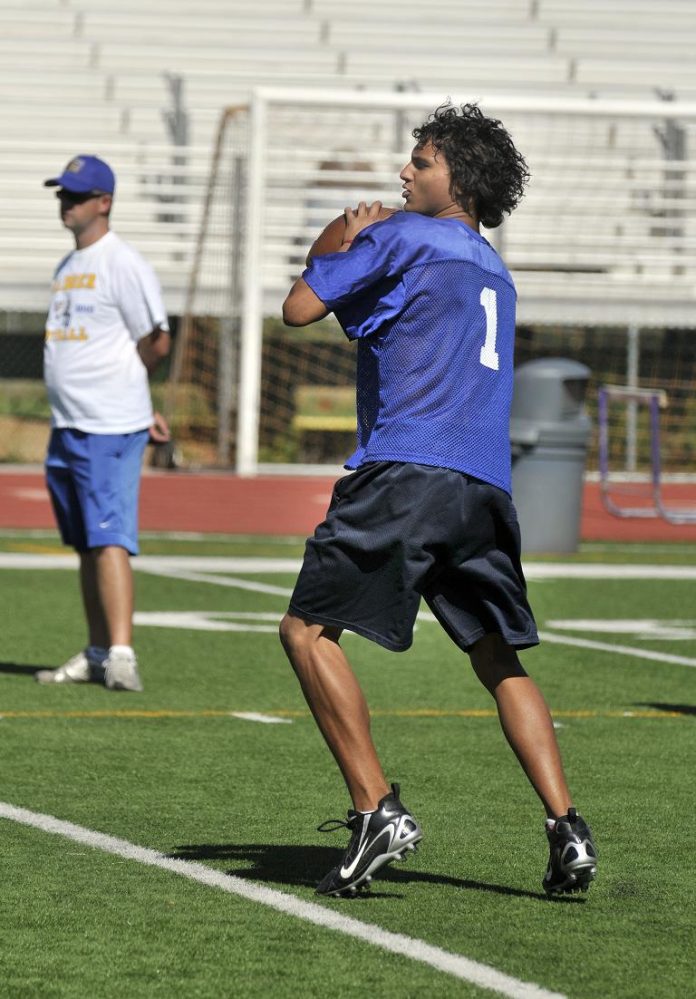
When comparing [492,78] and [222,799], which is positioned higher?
[492,78]

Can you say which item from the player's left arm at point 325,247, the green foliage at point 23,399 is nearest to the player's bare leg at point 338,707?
the player's left arm at point 325,247

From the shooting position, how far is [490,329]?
176 inches

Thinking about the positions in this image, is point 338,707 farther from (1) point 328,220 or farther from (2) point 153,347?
(1) point 328,220

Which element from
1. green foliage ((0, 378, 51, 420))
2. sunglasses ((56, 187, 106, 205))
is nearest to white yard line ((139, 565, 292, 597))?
sunglasses ((56, 187, 106, 205))

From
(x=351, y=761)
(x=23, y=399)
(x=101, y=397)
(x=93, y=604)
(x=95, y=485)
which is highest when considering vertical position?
(x=101, y=397)

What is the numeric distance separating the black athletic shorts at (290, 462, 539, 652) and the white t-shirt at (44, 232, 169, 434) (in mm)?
3645

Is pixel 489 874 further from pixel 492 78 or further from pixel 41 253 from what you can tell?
pixel 492 78

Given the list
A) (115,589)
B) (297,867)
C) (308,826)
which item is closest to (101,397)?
(115,589)

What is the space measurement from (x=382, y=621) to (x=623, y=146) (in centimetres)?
2330

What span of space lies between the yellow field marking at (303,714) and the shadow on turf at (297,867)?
2.34 meters

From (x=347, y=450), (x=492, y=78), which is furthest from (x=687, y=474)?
(x=492, y=78)

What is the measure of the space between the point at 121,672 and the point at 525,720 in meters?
3.71

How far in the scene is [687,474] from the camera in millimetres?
20578

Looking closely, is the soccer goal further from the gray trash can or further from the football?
the football
